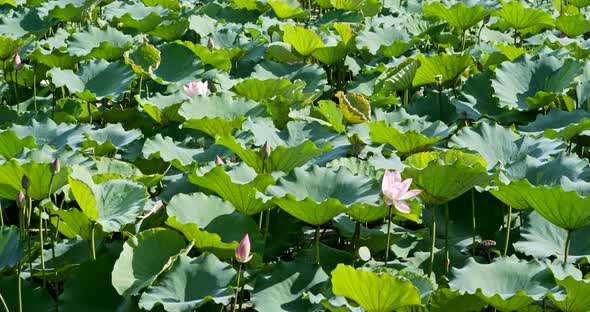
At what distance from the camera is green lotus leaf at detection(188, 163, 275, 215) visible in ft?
6.58

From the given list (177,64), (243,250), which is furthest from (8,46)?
(243,250)

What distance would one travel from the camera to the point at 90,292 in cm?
195

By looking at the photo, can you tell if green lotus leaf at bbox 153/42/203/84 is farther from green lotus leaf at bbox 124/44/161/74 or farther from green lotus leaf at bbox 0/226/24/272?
green lotus leaf at bbox 0/226/24/272

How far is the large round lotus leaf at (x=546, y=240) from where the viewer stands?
6.66 feet

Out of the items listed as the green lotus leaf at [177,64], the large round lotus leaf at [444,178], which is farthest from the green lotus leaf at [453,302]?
the green lotus leaf at [177,64]

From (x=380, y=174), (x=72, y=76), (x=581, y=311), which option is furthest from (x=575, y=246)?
(x=72, y=76)

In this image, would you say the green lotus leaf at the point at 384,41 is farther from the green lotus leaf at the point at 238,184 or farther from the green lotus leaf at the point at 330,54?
the green lotus leaf at the point at 238,184

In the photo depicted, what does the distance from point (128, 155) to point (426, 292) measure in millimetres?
1082

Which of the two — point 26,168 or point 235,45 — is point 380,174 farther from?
point 235,45

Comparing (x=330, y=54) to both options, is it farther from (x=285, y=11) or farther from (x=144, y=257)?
(x=144, y=257)

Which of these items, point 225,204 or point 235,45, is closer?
point 225,204

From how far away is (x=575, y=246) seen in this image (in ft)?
6.81

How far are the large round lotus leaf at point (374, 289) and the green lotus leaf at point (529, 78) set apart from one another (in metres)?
1.30

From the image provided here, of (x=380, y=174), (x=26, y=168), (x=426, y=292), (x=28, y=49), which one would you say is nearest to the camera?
(x=426, y=292)
